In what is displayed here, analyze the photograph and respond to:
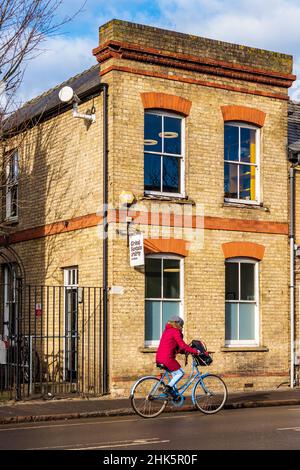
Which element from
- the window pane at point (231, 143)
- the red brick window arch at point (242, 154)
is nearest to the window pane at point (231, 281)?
the red brick window arch at point (242, 154)

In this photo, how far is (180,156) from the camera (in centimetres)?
1934

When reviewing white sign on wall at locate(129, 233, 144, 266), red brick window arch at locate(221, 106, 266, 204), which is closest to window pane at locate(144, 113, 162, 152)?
red brick window arch at locate(221, 106, 266, 204)

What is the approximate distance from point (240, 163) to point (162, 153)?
232 centimetres

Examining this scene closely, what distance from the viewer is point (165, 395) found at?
1463cm

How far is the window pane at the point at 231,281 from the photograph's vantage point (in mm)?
19969

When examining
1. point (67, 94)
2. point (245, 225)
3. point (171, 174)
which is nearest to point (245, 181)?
point (245, 225)

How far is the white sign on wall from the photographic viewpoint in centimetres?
1773

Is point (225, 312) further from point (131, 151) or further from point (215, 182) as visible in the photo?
point (131, 151)

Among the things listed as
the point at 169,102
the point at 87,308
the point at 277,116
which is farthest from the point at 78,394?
the point at 277,116

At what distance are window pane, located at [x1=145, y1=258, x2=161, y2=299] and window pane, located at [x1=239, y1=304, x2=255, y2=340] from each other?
7.95 ft

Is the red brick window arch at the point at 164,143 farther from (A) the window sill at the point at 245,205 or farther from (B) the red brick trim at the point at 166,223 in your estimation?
(A) the window sill at the point at 245,205

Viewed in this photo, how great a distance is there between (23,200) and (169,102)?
535 centimetres

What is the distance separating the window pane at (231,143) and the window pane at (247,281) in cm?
267

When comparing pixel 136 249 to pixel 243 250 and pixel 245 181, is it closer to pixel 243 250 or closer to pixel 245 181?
pixel 243 250
